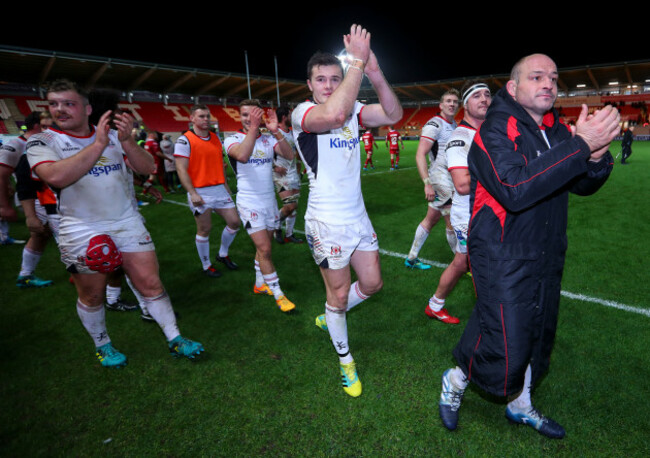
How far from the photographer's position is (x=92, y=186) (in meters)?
2.77

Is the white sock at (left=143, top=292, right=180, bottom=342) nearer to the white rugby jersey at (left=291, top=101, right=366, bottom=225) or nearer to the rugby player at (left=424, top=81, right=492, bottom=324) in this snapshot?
the white rugby jersey at (left=291, top=101, right=366, bottom=225)

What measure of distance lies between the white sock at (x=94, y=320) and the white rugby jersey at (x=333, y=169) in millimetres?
2217

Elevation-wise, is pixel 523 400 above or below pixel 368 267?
below

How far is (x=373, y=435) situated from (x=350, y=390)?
417 millimetres

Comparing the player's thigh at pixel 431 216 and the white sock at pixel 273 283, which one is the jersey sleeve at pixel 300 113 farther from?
the player's thigh at pixel 431 216

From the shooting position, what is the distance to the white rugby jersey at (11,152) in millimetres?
4305

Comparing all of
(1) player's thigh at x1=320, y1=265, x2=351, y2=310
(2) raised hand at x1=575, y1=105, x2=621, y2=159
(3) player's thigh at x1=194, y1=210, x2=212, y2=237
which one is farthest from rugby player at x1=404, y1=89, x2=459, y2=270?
(3) player's thigh at x1=194, y1=210, x2=212, y2=237

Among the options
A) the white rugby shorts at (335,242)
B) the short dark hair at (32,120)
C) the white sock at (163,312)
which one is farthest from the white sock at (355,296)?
the short dark hair at (32,120)

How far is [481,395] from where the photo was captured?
2.71 metres

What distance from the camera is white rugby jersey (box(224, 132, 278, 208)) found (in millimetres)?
4305

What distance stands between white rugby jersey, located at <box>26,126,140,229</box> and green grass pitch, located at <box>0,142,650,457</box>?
148 centimetres

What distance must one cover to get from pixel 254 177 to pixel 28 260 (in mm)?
3739

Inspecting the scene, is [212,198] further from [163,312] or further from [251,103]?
[163,312]

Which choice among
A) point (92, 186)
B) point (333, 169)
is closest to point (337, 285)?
point (333, 169)
